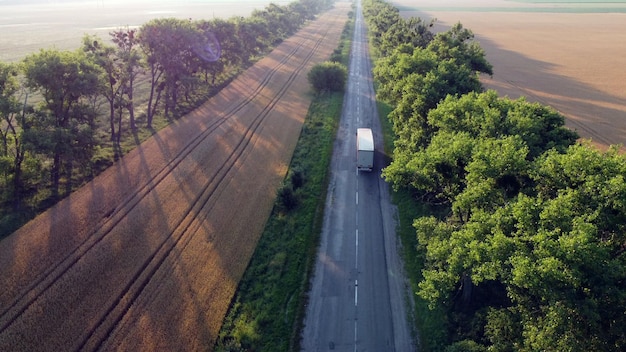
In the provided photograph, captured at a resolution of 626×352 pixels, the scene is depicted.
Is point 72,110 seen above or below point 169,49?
below

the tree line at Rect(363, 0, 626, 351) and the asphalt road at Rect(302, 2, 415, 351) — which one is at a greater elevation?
the tree line at Rect(363, 0, 626, 351)

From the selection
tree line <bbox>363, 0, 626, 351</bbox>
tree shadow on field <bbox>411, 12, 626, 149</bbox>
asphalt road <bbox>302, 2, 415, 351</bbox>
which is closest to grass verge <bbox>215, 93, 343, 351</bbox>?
asphalt road <bbox>302, 2, 415, 351</bbox>

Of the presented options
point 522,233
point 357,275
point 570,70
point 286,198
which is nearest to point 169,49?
point 286,198

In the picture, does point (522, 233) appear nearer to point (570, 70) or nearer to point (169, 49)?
point (169, 49)

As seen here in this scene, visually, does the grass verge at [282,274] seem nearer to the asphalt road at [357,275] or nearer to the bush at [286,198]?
the bush at [286,198]

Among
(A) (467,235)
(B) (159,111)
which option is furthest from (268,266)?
(B) (159,111)

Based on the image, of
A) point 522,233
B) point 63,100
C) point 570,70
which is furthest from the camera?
point 570,70

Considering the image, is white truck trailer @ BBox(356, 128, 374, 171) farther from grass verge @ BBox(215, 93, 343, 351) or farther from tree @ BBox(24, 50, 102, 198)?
tree @ BBox(24, 50, 102, 198)
